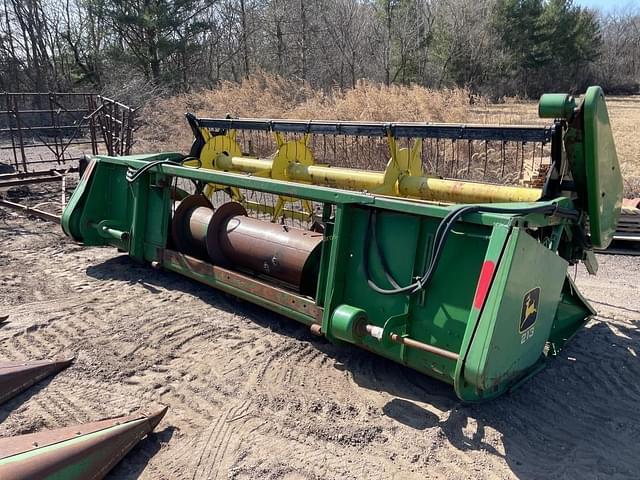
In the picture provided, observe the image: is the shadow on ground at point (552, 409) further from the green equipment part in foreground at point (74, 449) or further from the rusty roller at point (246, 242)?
the green equipment part in foreground at point (74, 449)

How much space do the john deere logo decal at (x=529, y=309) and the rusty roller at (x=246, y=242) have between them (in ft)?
5.00

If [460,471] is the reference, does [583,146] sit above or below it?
above

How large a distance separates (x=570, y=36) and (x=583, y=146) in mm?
36412

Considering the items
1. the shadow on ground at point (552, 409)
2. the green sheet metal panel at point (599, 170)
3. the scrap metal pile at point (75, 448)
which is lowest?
the shadow on ground at point (552, 409)

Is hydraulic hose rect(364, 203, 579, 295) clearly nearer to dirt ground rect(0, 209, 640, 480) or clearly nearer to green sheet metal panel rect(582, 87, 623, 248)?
green sheet metal panel rect(582, 87, 623, 248)

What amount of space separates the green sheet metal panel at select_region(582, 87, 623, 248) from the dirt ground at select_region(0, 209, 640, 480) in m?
0.87

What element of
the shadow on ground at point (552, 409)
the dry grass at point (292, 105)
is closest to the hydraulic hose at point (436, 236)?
the shadow on ground at point (552, 409)

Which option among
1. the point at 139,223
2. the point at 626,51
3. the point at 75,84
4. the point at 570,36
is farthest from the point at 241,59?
the point at 626,51

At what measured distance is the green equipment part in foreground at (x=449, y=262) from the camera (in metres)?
2.75

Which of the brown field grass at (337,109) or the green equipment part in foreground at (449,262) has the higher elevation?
the brown field grass at (337,109)

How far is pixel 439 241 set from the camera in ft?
9.32

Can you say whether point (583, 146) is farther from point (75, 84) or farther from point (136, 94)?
point (75, 84)

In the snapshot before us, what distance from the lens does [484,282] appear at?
8.89 feet

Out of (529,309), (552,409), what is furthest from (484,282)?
(552,409)
